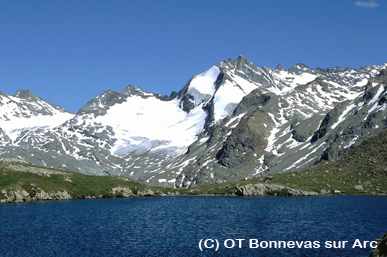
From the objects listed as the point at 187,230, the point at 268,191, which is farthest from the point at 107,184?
the point at 187,230

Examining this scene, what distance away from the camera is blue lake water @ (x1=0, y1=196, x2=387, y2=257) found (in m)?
56.0

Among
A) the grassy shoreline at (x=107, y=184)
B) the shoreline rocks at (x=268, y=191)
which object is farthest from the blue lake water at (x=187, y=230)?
the shoreline rocks at (x=268, y=191)

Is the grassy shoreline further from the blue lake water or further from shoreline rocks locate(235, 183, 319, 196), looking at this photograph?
the blue lake water

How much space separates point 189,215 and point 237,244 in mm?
33856

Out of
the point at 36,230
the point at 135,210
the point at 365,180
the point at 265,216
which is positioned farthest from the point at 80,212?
the point at 365,180

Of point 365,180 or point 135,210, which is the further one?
point 365,180

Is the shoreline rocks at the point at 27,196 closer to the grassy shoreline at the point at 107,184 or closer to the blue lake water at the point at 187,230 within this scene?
the grassy shoreline at the point at 107,184

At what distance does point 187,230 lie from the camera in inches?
2795

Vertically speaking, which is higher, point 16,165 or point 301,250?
point 16,165

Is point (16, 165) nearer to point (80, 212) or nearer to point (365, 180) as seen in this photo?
point (80, 212)

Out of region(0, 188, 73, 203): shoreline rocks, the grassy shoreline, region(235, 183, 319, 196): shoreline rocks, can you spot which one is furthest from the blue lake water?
region(235, 183, 319, 196): shoreline rocks

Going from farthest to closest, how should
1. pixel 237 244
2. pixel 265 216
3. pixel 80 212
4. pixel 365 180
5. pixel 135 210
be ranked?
pixel 365 180, pixel 135 210, pixel 80 212, pixel 265 216, pixel 237 244

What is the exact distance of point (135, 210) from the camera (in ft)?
342

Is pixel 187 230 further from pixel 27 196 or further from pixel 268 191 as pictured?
pixel 268 191
